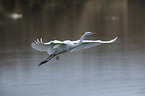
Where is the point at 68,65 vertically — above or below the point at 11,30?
below

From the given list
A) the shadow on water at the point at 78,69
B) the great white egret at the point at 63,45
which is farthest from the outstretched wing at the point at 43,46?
the shadow on water at the point at 78,69

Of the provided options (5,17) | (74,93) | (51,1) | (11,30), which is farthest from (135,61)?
(51,1)

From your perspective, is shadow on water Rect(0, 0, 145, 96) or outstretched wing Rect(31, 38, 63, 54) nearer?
outstretched wing Rect(31, 38, 63, 54)

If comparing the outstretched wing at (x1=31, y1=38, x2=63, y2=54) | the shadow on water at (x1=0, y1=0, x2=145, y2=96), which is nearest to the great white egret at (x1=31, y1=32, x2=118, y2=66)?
the outstretched wing at (x1=31, y1=38, x2=63, y2=54)

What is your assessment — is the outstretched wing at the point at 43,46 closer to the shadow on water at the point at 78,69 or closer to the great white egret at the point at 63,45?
the great white egret at the point at 63,45

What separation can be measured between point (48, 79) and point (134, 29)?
18365mm

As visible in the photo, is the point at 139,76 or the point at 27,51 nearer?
the point at 139,76

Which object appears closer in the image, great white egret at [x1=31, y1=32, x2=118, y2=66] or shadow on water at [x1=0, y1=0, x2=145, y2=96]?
great white egret at [x1=31, y1=32, x2=118, y2=66]

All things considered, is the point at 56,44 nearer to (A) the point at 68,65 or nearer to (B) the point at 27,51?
(A) the point at 68,65

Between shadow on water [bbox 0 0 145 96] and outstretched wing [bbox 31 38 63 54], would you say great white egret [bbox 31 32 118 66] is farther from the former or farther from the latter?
shadow on water [bbox 0 0 145 96]

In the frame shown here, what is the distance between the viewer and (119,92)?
50.8ft

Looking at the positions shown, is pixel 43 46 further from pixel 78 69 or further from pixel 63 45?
pixel 78 69

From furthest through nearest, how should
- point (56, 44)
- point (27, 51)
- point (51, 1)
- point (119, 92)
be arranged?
1. point (51, 1)
2. point (27, 51)
3. point (119, 92)
4. point (56, 44)

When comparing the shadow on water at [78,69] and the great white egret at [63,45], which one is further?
the shadow on water at [78,69]
